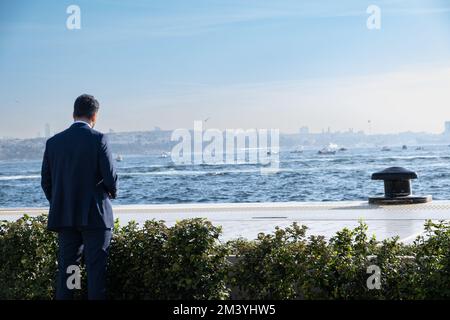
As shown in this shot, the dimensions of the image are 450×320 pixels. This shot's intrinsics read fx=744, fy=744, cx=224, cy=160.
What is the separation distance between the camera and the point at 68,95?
137750 mm

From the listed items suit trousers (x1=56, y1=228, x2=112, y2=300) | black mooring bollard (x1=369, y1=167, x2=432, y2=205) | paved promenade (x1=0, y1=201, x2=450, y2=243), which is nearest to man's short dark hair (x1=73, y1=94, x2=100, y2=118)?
suit trousers (x1=56, y1=228, x2=112, y2=300)

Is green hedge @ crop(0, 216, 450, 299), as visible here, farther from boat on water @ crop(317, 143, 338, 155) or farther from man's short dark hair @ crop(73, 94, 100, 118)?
boat on water @ crop(317, 143, 338, 155)

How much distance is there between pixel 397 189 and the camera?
1528 cm

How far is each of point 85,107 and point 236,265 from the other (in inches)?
70.2

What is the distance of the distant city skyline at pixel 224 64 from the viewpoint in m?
135

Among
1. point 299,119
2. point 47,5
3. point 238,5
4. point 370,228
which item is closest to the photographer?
point 370,228

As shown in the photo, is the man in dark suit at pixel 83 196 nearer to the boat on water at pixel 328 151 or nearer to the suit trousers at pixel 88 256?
the suit trousers at pixel 88 256

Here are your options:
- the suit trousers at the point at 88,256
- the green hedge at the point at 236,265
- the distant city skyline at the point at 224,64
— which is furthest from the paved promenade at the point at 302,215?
the distant city skyline at the point at 224,64

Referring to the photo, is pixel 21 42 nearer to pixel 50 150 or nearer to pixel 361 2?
pixel 361 2

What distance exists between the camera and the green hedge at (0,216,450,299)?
5852mm

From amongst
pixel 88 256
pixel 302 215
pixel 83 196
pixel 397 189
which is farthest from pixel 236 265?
pixel 397 189

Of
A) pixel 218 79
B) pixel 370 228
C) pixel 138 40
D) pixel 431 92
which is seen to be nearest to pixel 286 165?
pixel 218 79

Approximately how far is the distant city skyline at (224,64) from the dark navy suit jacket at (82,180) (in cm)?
12310

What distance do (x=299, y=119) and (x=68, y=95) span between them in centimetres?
4285
